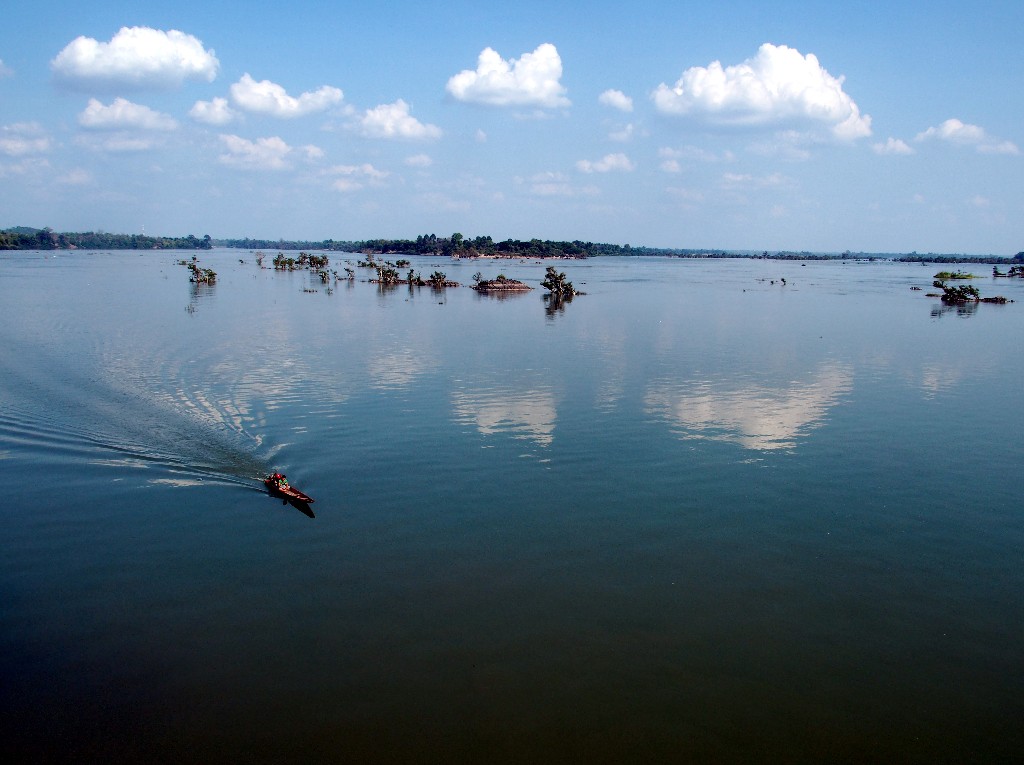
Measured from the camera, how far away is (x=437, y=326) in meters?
73.4

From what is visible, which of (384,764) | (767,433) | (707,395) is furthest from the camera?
(707,395)

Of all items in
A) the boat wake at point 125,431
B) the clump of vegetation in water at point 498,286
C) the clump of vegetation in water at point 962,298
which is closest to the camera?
the boat wake at point 125,431

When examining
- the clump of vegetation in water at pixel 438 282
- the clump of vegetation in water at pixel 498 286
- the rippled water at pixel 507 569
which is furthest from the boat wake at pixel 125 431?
the clump of vegetation in water at pixel 438 282

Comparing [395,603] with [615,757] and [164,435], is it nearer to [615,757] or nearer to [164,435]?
[615,757]

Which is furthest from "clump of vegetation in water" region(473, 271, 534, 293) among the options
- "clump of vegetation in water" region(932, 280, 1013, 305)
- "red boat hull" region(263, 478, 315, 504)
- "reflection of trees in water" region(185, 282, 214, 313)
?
"red boat hull" region(263, 478, 315, 504)

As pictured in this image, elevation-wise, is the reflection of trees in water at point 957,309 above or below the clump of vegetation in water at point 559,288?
below

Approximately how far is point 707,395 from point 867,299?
9155 centimetres

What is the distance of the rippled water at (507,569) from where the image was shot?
1434 cm

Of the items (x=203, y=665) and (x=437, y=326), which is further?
(x=437, y=326)

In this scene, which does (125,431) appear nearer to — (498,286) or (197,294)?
(197,294)

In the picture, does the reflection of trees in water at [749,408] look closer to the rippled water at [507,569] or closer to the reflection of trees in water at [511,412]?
the rippled water at [507,569]

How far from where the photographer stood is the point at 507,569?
20062 millimetres

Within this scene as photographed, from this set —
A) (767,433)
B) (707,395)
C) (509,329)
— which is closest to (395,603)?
(767,433)

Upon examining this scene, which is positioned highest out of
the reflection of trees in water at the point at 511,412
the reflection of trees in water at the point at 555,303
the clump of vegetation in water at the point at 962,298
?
the clump of vegetation in water at the point at 962,298
